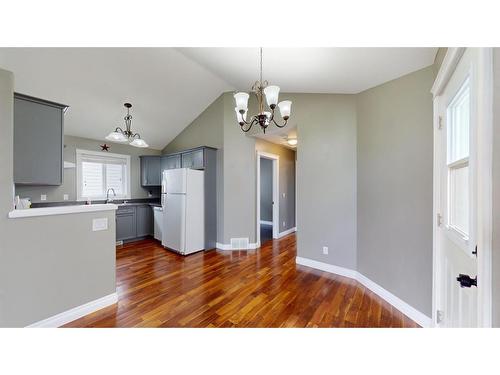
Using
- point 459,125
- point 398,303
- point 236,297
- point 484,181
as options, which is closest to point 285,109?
point 459,125

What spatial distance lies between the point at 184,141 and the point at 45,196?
2775 mm

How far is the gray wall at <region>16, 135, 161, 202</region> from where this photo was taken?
351 cm

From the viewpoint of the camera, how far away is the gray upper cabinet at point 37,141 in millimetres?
Answer: 1872

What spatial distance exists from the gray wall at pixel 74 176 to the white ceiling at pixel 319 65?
3.02 metres

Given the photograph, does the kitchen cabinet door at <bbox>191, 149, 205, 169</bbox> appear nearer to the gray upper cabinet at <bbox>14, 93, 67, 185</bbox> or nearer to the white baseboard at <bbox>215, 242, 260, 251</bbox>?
the white baseboard at <bbox>215, 242, 260, 251</bbox>

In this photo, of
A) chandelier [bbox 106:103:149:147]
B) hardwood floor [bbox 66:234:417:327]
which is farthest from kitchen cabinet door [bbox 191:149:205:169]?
hardwood floor [bbox 66:234:417:327]

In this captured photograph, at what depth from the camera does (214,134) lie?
13.3ft

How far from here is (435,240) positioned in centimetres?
159

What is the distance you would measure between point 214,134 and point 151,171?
2091mm

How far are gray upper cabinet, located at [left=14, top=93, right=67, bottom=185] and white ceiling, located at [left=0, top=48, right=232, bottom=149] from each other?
1.17 metres

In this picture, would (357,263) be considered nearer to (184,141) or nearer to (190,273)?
(190,273)

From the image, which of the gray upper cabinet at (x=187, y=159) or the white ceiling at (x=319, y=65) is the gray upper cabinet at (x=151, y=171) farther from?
the white ceiling at (x=319, y=65)

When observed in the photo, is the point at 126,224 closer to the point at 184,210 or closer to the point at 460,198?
the point at 184,210
